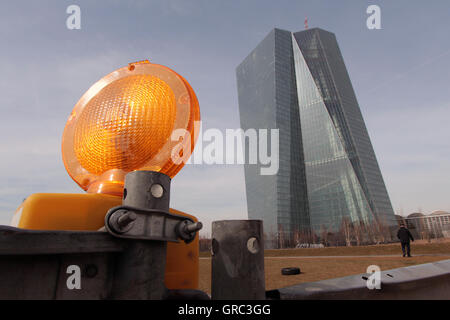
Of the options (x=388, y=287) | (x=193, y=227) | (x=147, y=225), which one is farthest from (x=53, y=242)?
(x=388, y=287)

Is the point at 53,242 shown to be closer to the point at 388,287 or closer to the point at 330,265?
the point at 388,287

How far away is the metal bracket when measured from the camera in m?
1.45

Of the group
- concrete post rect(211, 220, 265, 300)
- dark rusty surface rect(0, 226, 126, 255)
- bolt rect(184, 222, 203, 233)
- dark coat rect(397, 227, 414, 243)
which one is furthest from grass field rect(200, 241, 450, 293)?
dark rusty surface rect(0, 226, 126, 255)

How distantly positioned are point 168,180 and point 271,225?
277 feet

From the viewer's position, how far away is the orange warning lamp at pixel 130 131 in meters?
2.22

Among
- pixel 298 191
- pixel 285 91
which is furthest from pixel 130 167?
pixel 285 91

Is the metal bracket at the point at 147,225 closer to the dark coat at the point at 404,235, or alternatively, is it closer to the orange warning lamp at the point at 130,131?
the orange warning lamp at the point at 130,131

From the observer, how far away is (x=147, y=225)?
1.57 meters

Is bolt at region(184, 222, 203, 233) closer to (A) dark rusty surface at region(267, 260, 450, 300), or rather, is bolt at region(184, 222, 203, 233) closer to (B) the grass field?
(A) dark rusty surface at region(267, 260, 450, 300)

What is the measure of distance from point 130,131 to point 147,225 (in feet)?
3.26

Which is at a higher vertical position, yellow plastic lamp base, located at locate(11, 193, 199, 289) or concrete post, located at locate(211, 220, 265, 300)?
yellow plastic lamp base, located at locate(11, 193, 199, 289)

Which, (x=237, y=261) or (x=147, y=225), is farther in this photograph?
(x=237, y=261)

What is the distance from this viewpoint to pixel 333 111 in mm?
83188

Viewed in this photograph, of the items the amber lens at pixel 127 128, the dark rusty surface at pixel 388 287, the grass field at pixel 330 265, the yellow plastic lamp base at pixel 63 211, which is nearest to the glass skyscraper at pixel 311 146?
the grass field at pixel 330 265
